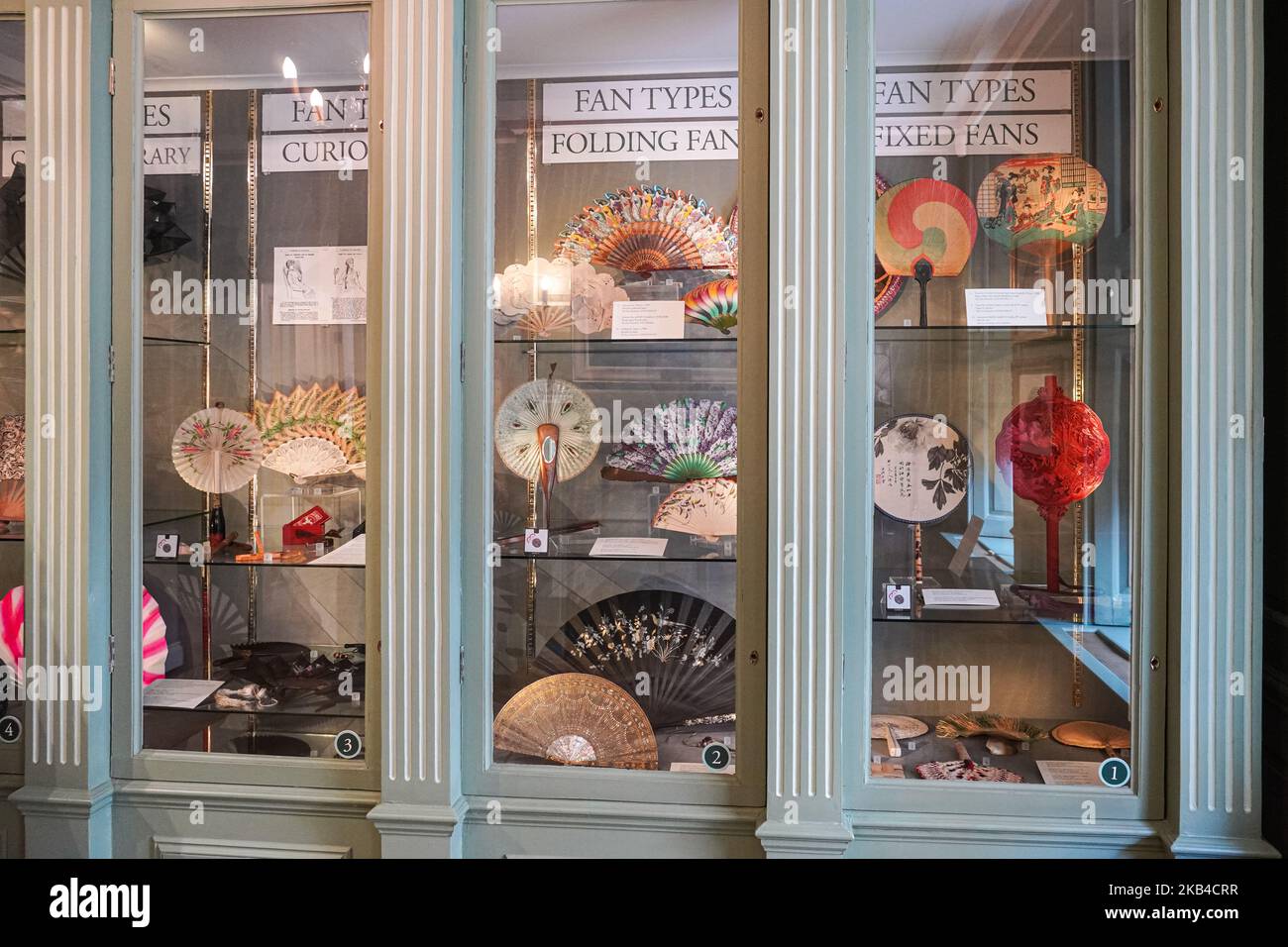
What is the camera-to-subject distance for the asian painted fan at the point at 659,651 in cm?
202

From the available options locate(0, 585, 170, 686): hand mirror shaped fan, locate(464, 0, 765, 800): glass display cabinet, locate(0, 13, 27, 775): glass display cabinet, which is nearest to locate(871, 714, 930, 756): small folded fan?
locate(464, 0, 765, 800): glass display cabinet

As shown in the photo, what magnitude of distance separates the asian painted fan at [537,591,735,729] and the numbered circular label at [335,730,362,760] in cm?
45

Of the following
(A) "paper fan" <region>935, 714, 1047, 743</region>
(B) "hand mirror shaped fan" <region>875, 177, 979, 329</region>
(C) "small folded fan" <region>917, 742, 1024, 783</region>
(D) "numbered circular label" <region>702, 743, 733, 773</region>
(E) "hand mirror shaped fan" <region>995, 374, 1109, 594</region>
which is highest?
(B) "hand mirror shaped fan" <region>875, 177, 979, 329</region>

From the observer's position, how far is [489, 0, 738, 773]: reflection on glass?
2010 mm

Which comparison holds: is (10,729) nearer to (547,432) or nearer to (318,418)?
(318,418)

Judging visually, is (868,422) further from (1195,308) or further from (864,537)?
(1195,308)

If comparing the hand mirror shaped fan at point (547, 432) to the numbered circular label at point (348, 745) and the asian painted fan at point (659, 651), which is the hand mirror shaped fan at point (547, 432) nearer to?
the asian painted fan at point (659, 651)

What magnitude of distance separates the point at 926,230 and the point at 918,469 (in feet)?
1.74

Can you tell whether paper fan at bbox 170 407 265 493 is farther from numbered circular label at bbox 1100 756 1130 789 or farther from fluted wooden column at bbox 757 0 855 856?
numbered circular label at bbox 1100 756 1130 789

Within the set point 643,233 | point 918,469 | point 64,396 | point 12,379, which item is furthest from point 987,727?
point 12,379

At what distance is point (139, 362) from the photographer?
2076mm

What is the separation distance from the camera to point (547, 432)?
2.08 metres

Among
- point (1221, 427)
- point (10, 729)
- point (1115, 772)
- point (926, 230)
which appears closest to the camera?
point (1221, 427)

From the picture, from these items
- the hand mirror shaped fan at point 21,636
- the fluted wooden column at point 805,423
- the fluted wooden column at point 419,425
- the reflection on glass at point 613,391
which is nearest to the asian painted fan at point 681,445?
the reflection on glass at point 613,391
